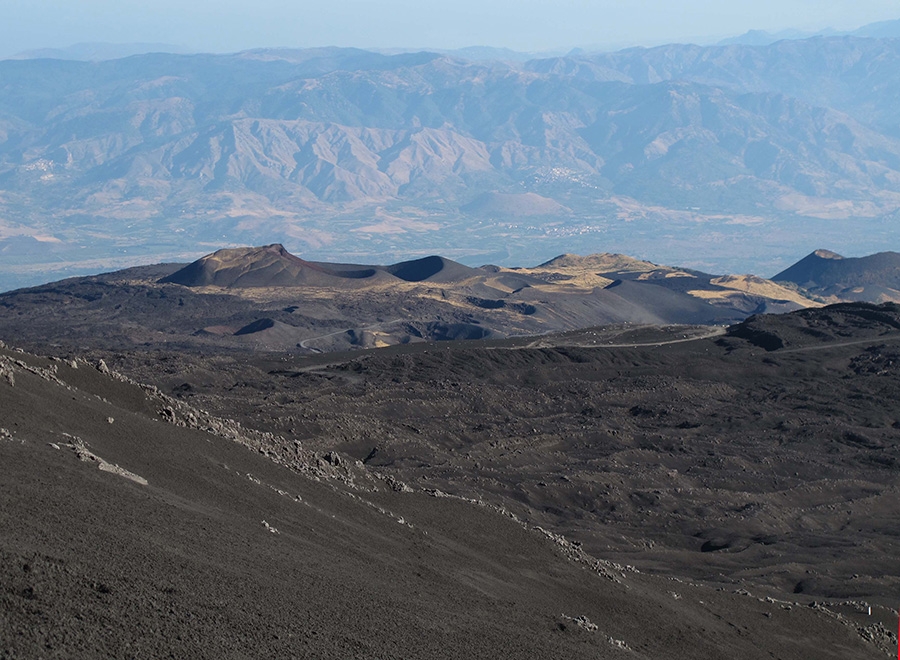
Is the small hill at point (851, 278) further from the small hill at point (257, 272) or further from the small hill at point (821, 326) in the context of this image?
the small hill at point (257, 272)

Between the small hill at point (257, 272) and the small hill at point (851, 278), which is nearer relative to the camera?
the small hill at point (257, 272)

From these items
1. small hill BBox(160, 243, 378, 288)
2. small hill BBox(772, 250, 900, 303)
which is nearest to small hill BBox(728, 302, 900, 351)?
small hill BBox(160, 243, 378, 288)

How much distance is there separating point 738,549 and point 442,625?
738 inches

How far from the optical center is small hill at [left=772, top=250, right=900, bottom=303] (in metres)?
133

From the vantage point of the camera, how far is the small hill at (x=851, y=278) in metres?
133

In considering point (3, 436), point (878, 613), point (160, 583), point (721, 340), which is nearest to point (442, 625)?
point (160, 583)

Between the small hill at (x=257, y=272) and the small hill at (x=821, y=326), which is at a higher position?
the small hill at (x=821, y=326)

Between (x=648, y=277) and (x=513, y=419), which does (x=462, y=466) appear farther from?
(x=648, y=277)

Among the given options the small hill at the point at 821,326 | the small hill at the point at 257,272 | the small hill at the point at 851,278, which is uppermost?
the small hill at the point at 821,326

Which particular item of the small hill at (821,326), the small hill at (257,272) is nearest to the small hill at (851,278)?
the small hill at (821,326)

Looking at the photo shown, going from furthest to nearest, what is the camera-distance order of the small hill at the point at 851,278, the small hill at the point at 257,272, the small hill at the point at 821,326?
the small hill at the point at 851,278
the small hill at the point at 257,272
the small hill at the point at 821,326

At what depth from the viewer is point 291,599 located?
17.6 meters

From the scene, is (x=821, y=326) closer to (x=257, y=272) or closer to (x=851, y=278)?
(x=257, y=272)

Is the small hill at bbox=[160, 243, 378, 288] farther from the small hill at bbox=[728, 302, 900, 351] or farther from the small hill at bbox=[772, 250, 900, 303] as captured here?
the small hill at bbox=[772, 250, 900, 303]
